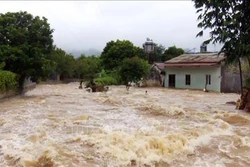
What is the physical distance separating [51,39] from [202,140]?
38.9 ft

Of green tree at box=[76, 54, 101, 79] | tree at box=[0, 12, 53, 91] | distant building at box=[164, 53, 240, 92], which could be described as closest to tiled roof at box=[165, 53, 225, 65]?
distant building at box=[164, 53, 240, 92]

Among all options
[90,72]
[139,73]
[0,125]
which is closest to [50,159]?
[0,125]

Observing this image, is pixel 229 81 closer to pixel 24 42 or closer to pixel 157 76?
pixel 157 76

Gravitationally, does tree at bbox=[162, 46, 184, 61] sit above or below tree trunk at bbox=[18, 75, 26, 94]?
above

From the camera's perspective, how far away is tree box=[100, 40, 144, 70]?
36062 millimetres

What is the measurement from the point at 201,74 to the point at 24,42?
538 inches

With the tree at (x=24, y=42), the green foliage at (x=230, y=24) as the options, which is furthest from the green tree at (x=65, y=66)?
the green foliage at (x=230, y=24)

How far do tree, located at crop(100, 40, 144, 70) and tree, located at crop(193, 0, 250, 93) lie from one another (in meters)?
23.2

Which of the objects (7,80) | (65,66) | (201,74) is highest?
(65,66)

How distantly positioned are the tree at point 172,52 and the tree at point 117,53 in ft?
12.5

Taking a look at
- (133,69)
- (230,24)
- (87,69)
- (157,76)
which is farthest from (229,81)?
(87,69)

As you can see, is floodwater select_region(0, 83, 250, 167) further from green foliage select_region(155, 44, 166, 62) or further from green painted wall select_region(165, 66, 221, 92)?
green foliage select_region(155, 44, 166, 62)

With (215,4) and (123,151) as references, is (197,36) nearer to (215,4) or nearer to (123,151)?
(215,4)

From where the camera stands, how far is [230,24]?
1199 centimetres
